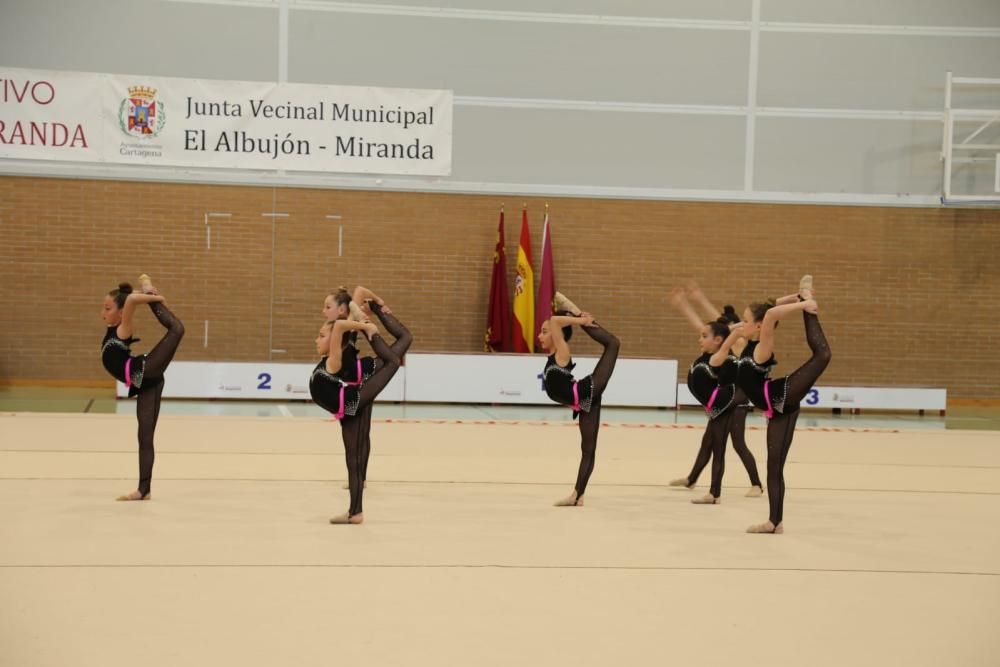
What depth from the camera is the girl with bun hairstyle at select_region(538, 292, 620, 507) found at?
8.56m

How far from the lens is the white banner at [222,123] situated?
16797 millimetres

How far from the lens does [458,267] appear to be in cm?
1791

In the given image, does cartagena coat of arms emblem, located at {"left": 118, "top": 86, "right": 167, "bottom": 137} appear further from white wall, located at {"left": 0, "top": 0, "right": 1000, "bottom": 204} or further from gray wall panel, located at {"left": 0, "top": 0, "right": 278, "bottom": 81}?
white wall, located at {"left": 0, "top": 0, "right": 1000, "bottom": 204}

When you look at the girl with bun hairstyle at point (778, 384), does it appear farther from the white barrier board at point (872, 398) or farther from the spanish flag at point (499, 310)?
the spanish flag at point (499, 310)

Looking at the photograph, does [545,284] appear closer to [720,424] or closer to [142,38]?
[142,38]

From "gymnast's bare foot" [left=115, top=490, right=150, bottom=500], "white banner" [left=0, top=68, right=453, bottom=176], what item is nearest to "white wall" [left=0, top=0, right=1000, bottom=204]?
"white banner" [left=0, top=68, right=453, bottom=176]

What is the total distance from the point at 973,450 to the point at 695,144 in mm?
7597

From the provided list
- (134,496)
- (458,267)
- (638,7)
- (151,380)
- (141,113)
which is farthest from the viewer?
(638,7)

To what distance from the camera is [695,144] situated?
18188 millimetres

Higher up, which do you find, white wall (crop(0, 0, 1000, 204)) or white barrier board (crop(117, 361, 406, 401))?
white wall (crop(0, 0, 1000, 204))

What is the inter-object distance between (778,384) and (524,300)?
10153 mm

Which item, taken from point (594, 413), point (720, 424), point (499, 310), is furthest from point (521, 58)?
point (594, 413)

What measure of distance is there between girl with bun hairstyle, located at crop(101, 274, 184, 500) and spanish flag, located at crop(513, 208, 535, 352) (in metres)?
9.64

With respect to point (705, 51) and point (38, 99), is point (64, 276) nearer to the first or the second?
point (38, 99)
